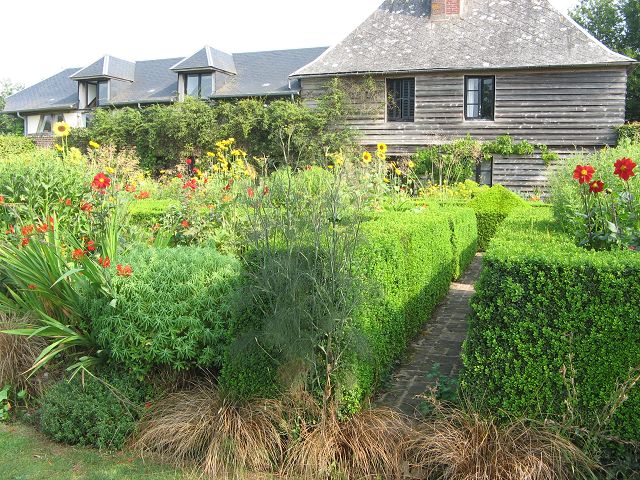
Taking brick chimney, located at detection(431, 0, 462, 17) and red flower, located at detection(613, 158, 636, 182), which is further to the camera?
brick chimney, located at detection(431, 0, 462, 17)

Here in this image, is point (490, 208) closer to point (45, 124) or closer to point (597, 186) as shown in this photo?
point (597, 186)

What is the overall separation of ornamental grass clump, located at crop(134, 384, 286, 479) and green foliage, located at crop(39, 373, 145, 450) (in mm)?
170

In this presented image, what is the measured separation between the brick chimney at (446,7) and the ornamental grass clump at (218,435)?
18864 mm

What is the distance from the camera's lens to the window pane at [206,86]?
26219mm

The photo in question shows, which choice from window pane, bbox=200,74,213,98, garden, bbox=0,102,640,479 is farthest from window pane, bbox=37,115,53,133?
garden, bbox=0,102,640,479

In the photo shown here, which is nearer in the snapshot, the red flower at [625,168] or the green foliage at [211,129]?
the red flower at [625,168]

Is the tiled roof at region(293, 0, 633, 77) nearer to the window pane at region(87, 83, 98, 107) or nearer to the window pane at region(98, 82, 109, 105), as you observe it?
the window pane at region(98, 82, 109, 105)

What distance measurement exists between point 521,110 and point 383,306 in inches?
645

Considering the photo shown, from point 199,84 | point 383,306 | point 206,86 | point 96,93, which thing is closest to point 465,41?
point 206,86

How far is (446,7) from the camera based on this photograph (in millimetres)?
19938

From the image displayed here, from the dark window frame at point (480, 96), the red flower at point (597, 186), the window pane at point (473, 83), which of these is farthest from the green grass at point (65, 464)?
the window pane at point (473, 83)

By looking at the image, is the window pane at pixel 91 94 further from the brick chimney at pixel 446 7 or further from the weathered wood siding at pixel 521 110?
the brick chimney at pixel 446 7

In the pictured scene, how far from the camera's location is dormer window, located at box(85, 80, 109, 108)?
95.2 ft

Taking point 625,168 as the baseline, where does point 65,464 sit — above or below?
below
